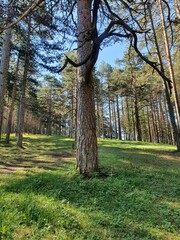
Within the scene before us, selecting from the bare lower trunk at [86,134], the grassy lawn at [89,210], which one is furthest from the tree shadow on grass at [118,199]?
the bare lower trunk at [86,134]

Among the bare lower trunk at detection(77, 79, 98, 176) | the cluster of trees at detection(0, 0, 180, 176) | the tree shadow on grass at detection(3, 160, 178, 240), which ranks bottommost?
the tree shadow on grass at detection(3, 160, 178, 240)

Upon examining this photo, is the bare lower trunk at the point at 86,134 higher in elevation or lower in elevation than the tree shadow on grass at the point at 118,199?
higher

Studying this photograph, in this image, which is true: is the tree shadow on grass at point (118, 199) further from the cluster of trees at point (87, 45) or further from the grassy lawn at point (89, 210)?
the cluster of trees at point (87, 45)

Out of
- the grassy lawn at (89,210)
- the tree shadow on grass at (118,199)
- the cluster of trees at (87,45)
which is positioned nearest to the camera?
the grassy lawn at (89,210)

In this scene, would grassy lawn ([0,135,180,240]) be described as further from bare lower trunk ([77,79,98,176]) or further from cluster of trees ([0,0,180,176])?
cluster of trees ([0,0,180,176])

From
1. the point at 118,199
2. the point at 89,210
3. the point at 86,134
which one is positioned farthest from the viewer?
the point at 86,134

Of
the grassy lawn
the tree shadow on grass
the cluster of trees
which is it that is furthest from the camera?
the cluster of trees

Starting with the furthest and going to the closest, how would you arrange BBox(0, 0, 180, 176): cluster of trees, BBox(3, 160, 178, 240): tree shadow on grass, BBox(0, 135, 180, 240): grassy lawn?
1. BBox(0, 0, 180, 176): cluster of trees
2. BBox(3, 160, 178, 240): tree shadow on grass
3. BBox(0, 135, 180, 240): grassy lawn

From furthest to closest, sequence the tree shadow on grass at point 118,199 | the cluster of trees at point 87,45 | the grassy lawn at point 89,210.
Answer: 1. the cluster of trees at point 87,45
2. the tree shadow on grass at point 118,199
3. the grassy lawn at point 89,210

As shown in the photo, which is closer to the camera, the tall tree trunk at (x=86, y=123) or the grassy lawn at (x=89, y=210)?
the grassy lawn at (x=89, y=210)

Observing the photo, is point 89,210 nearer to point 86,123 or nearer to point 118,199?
point 118,199

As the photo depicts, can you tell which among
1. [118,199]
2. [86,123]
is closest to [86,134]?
[86,123]

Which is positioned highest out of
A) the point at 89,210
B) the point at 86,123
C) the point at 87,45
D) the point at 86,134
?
the point at 87,45

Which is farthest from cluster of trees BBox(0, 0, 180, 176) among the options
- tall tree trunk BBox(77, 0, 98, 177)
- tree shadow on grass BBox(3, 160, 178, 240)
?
tree shadow on grass BBox(3, 160, 178, 240)
